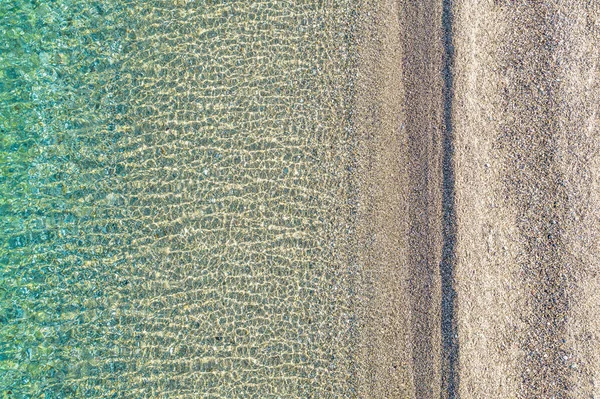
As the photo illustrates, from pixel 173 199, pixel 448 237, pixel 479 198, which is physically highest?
pixel 173 199

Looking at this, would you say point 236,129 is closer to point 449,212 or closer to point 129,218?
point 129,218

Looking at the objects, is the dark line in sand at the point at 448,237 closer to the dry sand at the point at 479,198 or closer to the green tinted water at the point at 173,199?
the dry sand at the point at 479,198

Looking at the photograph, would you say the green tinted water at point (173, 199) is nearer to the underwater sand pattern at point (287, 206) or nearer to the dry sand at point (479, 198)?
the underwater sand pattern at point (287, 206)

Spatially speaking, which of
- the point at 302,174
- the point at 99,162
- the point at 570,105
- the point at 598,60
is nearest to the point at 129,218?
the point at 99,162

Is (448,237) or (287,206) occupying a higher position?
(287,206)

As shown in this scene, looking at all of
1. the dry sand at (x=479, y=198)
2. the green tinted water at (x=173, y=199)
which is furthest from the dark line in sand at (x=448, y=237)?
the green tinted water at (x=173, y=199)

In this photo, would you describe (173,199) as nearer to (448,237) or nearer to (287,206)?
(287,206)

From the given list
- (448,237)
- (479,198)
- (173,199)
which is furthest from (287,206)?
(479,198)

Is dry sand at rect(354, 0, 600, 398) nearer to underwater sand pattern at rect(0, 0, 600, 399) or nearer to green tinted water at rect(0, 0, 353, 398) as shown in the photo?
underwater sand pattern at rect(0, 0, 600, 399)
